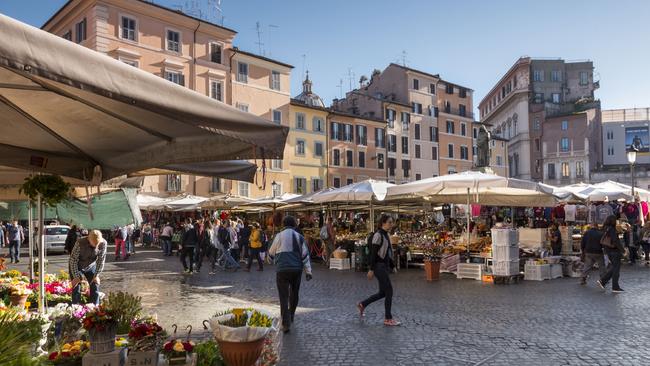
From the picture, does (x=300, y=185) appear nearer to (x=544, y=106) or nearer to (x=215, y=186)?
(x=215, y=186)

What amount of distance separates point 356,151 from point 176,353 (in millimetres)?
50646

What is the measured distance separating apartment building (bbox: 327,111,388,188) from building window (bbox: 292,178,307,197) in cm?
336

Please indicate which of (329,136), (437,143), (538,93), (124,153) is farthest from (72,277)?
(538,93)

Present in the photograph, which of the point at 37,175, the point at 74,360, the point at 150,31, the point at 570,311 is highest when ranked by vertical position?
the point at 150,31

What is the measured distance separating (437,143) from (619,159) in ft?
111

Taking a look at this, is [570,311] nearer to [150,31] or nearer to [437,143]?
[150,31]

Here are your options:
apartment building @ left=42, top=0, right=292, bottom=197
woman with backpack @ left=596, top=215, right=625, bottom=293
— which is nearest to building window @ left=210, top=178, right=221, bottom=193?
apartment building @ left=42, top=0, right=292, bottom=197

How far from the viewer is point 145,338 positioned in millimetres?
4703

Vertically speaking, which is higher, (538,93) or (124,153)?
(538,93)

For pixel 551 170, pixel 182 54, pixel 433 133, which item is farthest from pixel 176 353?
pixel 551 170

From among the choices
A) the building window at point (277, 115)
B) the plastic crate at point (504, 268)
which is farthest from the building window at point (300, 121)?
the plastic crate at point (504, 268)

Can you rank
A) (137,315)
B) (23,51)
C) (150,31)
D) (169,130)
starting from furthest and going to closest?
(150,31) < (137,315) < (169,130) < (23,51)

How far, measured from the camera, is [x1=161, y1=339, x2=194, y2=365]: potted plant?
460cm

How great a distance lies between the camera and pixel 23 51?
7.96 ft
